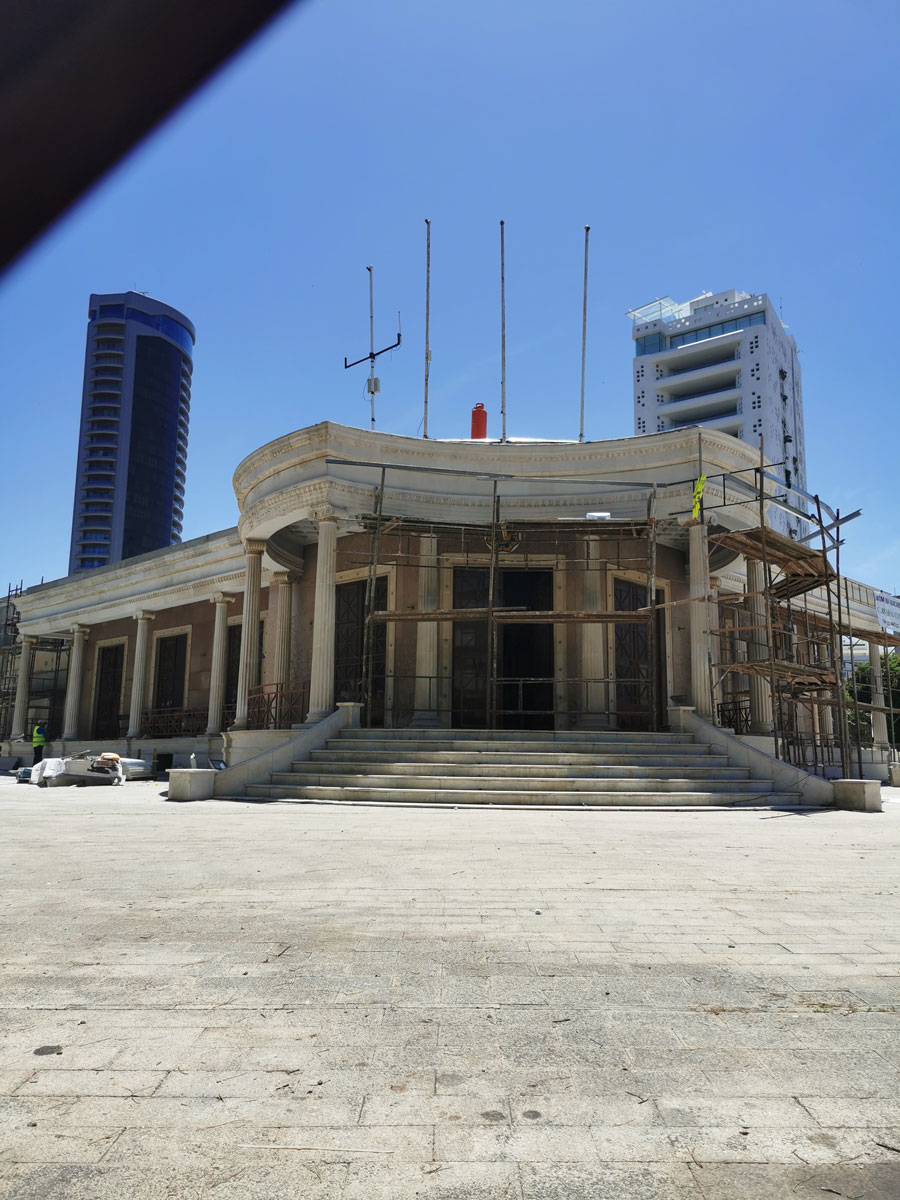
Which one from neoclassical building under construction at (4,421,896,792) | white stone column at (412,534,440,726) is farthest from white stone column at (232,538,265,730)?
white stone column at (412,534,440,726)

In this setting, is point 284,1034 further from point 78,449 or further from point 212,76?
point 78,449

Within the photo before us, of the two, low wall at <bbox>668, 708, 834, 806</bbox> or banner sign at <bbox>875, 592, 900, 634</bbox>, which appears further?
banner sign at <bbox>875, 592, 900, 634</bbox>

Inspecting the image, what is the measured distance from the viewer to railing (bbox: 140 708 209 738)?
2445cm

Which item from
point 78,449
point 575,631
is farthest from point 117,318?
point 575,631

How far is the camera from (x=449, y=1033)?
2830mm

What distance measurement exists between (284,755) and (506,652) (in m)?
6.50

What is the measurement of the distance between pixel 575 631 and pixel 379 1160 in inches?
645

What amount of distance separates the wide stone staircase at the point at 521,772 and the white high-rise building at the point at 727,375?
6197cm

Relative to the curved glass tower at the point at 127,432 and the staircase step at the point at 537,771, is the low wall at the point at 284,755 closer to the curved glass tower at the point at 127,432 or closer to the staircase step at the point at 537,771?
the staircase step at the point at 537,771

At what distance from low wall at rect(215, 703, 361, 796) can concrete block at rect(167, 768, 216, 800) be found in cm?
25

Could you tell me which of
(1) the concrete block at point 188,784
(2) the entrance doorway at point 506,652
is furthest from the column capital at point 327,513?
(1) the concrete block at point 188,784

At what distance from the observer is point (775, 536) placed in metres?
14.9

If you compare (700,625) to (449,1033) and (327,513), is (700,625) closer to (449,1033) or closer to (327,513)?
(327,513)

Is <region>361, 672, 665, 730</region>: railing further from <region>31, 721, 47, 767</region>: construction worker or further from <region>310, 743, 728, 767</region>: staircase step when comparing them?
<region>31, 721, 47, 767</region>: construction worker
